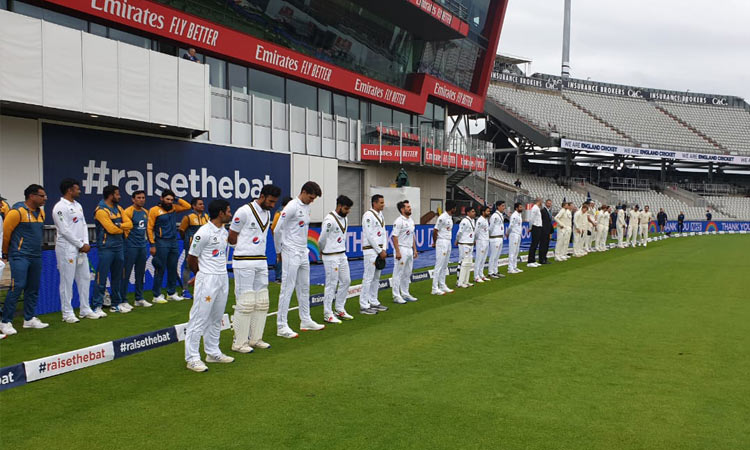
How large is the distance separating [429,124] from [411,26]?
603 cm

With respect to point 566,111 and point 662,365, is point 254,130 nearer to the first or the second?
point 662,365

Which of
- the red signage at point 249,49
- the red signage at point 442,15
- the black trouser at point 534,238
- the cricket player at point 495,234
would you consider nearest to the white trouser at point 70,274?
the red signage at point 249,49

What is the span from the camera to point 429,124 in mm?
31172

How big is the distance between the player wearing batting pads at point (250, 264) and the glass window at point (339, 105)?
58.9 ft

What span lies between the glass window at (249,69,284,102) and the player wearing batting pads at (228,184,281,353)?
14.6 metres

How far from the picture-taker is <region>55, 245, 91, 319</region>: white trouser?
347 inches

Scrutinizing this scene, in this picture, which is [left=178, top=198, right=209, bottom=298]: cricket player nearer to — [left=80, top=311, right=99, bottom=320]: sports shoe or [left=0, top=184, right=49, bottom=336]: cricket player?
[left=80, top=311, right=99, bottom=320]: sports shoe

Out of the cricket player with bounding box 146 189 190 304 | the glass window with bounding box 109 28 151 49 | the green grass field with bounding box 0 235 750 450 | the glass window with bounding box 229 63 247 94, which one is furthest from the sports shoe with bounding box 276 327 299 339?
the glass window with bounding box 229 63 247 94

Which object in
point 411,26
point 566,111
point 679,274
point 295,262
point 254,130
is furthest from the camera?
point 566,111

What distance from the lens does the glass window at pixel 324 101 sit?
932 inches

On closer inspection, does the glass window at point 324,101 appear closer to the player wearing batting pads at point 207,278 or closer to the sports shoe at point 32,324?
the sports shoe at point 32,324

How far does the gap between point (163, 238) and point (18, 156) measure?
5.48 m

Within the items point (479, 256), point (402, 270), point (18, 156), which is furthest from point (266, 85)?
point (402, 270)

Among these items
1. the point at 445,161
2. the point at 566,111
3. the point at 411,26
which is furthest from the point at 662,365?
the point at 566,111
